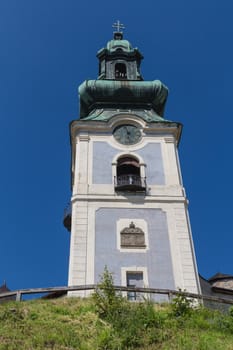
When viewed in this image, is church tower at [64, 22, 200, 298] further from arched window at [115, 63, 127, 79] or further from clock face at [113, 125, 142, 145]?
arched window at [115, 63, 127, 79]

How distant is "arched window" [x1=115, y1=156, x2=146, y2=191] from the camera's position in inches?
905

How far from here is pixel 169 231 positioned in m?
21.7

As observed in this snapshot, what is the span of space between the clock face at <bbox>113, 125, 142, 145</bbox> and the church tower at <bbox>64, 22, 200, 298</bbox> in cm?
6

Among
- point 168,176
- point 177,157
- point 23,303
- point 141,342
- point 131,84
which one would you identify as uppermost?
point 131,84

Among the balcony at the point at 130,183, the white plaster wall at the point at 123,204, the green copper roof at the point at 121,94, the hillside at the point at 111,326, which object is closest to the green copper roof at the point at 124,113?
the green copper roof at the point at 121,94

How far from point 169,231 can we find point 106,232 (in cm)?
287

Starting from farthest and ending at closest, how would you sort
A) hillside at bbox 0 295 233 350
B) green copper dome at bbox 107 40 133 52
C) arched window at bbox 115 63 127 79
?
green copper dome at bbox 107 40 133 52 < arched window at bbox 115 63 127 79 < hillside at bbox 0 295 233 350

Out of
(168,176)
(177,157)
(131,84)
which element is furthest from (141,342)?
(131,84)

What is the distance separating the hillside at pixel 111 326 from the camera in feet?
38.0

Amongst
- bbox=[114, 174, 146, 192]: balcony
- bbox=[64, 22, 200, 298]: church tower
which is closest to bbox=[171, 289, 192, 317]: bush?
bbox=[64, 22, 200, 298]: church tower

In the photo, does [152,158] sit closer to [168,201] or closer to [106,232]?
[168,201]

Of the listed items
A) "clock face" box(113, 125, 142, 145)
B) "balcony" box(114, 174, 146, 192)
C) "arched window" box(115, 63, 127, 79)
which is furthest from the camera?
"arched window" box(115, 63, 127, 79)

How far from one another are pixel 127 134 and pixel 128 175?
3.75 metres

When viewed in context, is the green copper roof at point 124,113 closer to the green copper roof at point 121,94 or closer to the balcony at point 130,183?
the green copper roof at point 121,94
